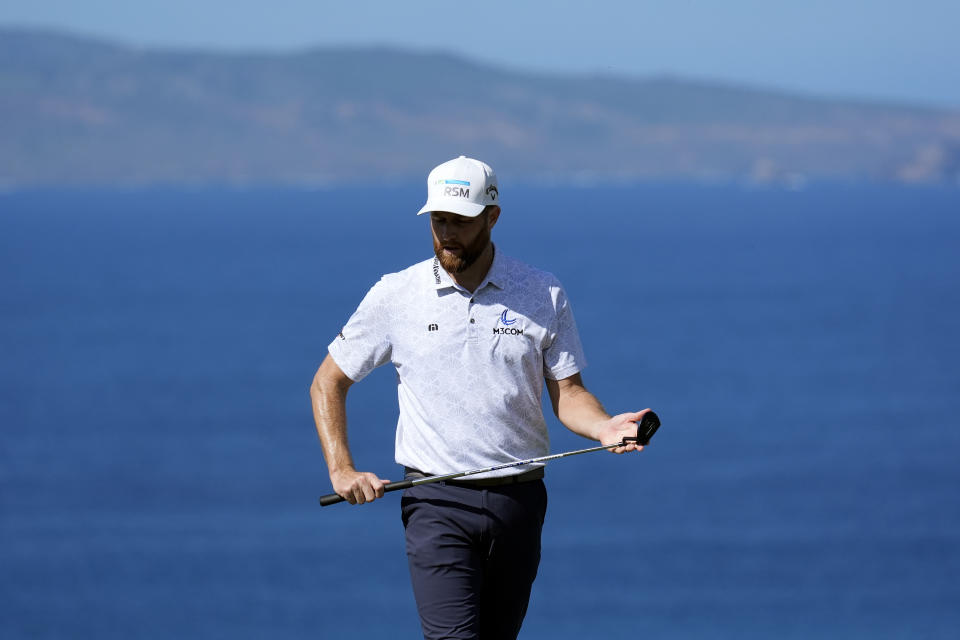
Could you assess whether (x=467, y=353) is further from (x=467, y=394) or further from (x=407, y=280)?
(x=407, y=280)

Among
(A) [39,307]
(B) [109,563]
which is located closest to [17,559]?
(B) [109,563]

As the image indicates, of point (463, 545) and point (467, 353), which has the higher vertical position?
point (467, 353)

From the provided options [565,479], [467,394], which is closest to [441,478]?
[467,394]

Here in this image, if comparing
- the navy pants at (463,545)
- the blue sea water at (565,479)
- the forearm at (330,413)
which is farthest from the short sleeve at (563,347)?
the blue sea water at (565,479)

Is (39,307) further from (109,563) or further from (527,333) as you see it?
(527,333)

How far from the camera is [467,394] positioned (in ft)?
17.6

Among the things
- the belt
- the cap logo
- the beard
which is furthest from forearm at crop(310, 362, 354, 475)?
the cap logo

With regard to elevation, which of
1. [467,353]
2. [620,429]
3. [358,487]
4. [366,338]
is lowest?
[358,487]

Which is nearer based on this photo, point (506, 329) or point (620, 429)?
point (620, 429)

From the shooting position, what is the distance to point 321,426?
18.1 feet

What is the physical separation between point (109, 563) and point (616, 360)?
4870 centimetres

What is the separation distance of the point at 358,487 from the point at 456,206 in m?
1.00

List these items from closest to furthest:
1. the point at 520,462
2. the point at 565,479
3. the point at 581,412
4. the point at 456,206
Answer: the point at 456,206, the point at 520,462, the point at 581,412, the point at 565,479

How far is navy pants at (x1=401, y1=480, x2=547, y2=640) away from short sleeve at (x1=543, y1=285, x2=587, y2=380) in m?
0.41
